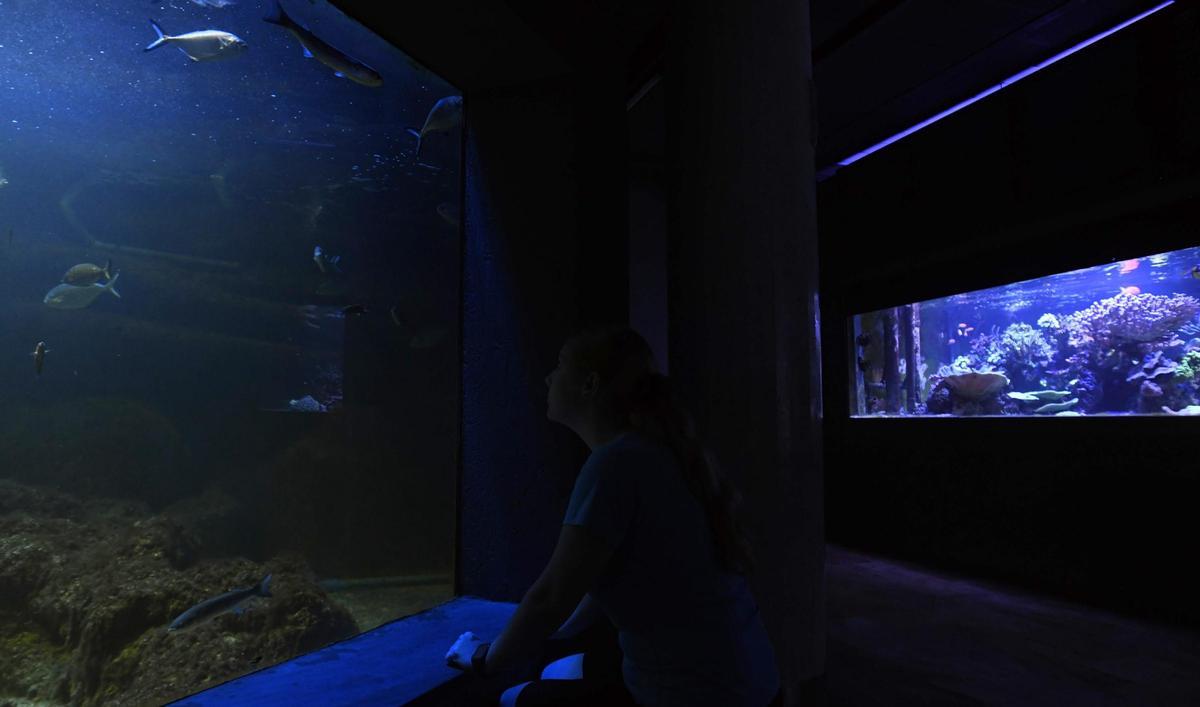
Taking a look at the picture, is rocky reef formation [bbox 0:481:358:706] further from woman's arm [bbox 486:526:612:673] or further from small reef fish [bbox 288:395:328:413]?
small reef fish [bbox 288:395:328:413]

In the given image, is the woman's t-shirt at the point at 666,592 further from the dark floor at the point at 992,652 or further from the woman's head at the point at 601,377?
the dark floor at the point at 992,652

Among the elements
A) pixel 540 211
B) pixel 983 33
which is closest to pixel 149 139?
pixel 540 211

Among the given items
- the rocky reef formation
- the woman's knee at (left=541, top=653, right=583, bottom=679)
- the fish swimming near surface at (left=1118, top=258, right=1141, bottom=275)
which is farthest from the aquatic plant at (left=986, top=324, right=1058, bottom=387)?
the rocky reef formation

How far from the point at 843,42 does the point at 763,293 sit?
333 cm

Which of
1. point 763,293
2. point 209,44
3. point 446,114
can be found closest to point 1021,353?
point 763,293

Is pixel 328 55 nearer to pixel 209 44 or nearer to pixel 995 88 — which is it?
pixel 209 44

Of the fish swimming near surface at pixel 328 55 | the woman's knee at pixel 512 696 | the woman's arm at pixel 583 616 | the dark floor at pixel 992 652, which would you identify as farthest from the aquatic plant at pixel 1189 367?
the fish swimming near surface at pixel 328 55

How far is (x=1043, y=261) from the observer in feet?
18.7

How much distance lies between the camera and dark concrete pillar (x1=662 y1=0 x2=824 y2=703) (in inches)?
110

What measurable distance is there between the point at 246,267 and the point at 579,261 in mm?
20126

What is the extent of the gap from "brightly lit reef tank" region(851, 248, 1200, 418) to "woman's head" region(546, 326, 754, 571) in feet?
18.7

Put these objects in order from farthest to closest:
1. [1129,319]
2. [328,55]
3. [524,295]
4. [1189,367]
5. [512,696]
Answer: [1129,319]
[1189,367]
[328,55]
[524,295]
[512,696]

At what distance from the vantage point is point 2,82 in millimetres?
14039

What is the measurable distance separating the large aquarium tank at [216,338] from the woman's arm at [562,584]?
221 cm
